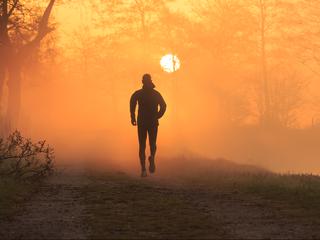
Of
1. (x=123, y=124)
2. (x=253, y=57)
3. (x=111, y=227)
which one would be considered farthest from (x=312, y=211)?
(x=123, y=124)

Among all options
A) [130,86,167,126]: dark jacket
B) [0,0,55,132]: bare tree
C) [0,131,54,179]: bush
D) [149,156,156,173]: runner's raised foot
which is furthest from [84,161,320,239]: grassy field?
[0,0,55,132]: bare tree

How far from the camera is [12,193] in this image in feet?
40.4

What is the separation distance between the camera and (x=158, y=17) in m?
49.7

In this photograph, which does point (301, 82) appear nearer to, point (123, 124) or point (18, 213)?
point (123, 124)

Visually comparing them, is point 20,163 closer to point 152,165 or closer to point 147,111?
point 152,165

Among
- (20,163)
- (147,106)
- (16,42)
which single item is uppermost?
(16,42)

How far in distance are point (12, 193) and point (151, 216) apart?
3.75 metres

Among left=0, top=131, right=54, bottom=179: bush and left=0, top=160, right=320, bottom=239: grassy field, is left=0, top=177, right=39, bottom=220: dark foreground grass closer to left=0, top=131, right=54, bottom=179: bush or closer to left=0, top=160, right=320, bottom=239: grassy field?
left=0, top=160, right=320, bottom=239: grassy field

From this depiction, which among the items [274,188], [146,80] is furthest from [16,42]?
[274,188]

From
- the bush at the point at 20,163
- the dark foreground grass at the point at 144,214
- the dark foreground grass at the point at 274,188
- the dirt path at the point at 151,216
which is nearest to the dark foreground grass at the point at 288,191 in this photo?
the dark foreground grass at the point at 274,188

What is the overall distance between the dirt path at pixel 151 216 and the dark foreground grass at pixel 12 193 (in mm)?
218

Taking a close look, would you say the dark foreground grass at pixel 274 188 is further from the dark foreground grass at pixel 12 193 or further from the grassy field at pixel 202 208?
Result: the dark foreground grass at pixel 12 193

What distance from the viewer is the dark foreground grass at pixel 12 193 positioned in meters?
10.5

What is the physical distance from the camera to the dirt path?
27.0 feet
